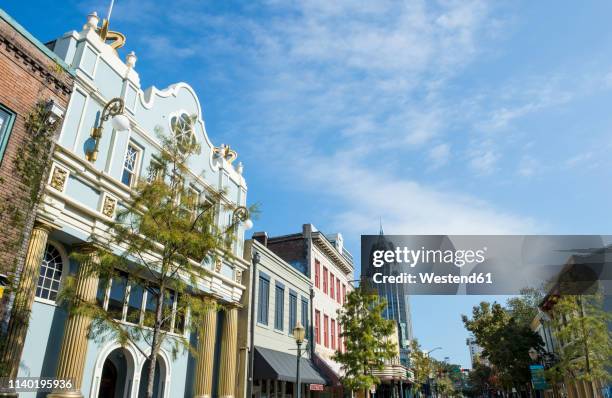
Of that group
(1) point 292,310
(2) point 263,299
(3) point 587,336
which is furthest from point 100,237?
(3) point 587,336

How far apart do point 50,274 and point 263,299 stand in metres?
11.6

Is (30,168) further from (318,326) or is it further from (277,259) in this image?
(318,326)

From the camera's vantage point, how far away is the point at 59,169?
42.0 ft

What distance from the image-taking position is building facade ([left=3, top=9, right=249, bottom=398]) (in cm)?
1223

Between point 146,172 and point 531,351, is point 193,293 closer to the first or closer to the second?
point 146,172

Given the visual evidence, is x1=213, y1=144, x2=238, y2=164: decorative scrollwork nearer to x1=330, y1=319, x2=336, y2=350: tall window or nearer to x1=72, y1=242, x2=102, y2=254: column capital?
x1=72, y1=242, x2=102, y2=254: column capital

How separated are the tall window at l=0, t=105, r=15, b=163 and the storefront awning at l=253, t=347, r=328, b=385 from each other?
46.8ft

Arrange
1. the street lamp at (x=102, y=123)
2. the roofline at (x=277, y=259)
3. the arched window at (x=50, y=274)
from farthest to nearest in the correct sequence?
the roofline at (x=277, y=259), the street lamp at (x=102, y=123), the arched window at (x=50, y=274)

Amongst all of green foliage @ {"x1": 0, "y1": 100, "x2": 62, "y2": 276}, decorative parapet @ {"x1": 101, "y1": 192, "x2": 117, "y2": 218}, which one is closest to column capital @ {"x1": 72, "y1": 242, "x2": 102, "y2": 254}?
decorative parapet @ {"x1": 101, "y1": 192, "x2": 117, "y2": 218}

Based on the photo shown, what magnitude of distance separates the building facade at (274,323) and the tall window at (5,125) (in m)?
13.0

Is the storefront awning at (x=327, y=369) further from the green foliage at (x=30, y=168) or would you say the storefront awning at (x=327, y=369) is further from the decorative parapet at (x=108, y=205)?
the green foliage at (x=30, y=168)

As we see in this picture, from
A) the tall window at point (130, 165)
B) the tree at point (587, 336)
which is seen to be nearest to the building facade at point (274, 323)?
the tall window at point (130, 165)

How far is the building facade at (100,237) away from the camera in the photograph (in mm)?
12227

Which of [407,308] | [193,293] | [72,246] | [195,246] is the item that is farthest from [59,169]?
[407,308]
